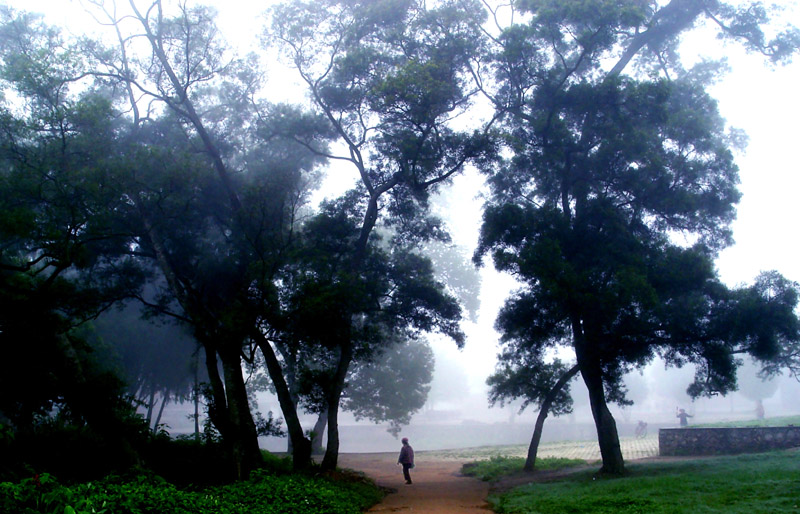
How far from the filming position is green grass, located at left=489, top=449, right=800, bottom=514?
8.74m

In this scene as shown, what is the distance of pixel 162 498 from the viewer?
23.5 ft

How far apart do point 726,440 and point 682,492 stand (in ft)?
35.4

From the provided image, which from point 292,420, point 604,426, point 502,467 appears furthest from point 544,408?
point 292,420

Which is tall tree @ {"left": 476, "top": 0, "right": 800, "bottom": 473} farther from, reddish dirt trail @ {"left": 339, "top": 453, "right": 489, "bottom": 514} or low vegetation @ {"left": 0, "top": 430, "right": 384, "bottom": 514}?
low vegetation @ {"left": 0, "top": 430, "right": 384, "bottom": 514}

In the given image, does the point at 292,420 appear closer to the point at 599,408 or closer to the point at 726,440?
the point at 599,408

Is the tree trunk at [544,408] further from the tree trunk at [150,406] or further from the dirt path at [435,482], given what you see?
the tree trunk at [150,406]

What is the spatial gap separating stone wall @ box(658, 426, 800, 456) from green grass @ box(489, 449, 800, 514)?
14.6 ft

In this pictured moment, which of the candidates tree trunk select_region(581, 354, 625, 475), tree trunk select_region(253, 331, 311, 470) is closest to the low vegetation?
tree trunk select_region(253, 331, 311, 470)

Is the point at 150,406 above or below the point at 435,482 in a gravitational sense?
above

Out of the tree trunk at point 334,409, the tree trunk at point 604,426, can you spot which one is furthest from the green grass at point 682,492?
the tree trunk at point 334,409

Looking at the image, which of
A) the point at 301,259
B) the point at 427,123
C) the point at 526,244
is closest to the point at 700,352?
the point at 526,244

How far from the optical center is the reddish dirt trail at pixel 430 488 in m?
12.1

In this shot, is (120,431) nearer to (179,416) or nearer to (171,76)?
(171,76)

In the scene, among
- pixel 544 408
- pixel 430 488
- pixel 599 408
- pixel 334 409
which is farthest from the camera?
pixel 544 408
